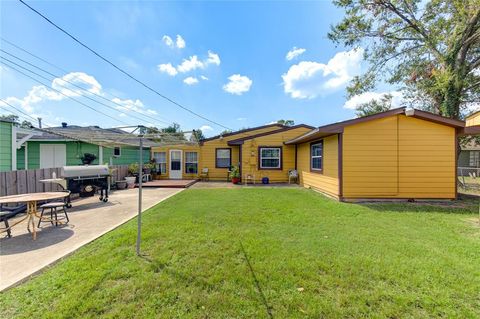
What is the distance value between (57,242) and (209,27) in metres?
11.6

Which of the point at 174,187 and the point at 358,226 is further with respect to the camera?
the point at 174,187

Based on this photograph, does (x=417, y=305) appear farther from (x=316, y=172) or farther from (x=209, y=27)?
(x=209, y=27)

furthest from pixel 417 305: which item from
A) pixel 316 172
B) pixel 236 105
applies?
pixel 236 105

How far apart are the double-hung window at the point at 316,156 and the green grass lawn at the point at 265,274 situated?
→ 486 centimetres

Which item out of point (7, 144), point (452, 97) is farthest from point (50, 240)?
point (452, 97)

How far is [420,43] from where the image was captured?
472 inches

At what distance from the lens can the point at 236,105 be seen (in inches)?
960

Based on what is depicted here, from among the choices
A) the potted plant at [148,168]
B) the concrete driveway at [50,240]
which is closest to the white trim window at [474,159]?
the potted plant at [148,168]

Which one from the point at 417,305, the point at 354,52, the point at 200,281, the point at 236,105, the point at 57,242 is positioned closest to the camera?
the point at 417,305

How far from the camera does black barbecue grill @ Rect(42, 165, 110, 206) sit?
698 centimetres

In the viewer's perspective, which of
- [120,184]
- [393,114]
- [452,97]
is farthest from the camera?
[120,184]

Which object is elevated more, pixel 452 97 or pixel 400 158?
pixel 452 97

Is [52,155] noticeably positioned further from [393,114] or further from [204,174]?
[393,114]

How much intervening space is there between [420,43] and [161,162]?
1721cm
